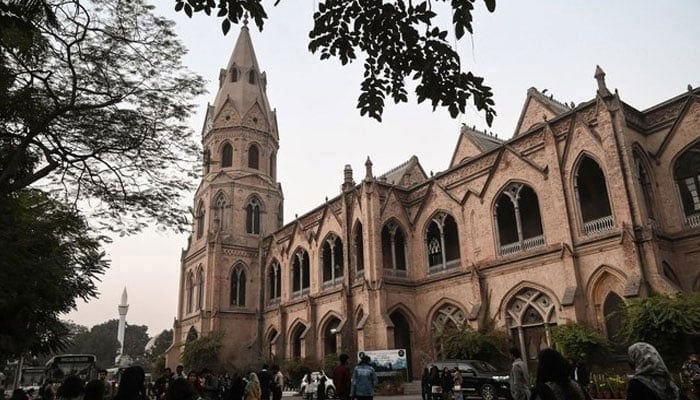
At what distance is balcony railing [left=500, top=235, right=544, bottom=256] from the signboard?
21.0 ft

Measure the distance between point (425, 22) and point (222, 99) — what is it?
40661 millimetres

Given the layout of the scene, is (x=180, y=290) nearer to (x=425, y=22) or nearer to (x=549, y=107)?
(x=549, y=107)

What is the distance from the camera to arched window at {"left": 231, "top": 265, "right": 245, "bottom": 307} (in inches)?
1465

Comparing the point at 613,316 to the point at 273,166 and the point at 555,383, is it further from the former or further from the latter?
the point at 273,166

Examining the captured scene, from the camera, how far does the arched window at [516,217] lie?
22516 millimetres

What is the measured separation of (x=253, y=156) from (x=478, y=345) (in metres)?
27.1

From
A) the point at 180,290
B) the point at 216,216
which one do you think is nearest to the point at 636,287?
the point at 216,216

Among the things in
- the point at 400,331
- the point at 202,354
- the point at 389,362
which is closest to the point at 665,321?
the point at 389,362

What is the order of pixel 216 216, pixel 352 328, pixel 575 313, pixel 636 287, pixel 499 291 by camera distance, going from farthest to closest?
1. pixel 216 216
2. pixel 352 328
3. pixel 499 291
4. pixel 575 313
5. pixel 636 287

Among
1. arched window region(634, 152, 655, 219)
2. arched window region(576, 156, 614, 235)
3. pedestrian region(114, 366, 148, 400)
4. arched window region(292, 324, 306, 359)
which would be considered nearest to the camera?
pedestrian region(114, 366, 148, 400)

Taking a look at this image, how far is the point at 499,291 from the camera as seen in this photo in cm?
2211

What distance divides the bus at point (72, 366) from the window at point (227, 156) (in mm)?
21481

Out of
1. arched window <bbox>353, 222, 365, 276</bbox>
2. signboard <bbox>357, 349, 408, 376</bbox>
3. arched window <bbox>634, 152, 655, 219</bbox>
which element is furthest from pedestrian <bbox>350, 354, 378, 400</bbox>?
arched window <bbox>353, 222, 365, 276</bbox>

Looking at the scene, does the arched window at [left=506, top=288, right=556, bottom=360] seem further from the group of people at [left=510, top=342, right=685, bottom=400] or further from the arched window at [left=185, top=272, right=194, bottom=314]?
the arched window at [left=185, top=272, right=194, bottom=314]
